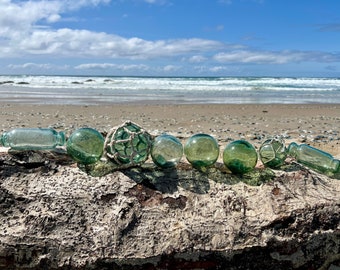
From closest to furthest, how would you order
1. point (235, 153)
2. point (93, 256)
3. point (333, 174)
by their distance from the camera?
1. point (93, 256)
2. point (235, 153)
3. point (333, 174)

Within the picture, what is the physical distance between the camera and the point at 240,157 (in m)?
2.11

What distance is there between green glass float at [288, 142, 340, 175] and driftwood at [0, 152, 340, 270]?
22cm

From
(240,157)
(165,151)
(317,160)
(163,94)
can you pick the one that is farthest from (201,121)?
(163,94)

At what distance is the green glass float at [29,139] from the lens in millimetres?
2100

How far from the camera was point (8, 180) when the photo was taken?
6.50ft

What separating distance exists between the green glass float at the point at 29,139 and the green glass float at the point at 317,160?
135 cm

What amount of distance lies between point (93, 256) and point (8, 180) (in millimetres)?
567

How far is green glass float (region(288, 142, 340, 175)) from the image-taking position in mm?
2312

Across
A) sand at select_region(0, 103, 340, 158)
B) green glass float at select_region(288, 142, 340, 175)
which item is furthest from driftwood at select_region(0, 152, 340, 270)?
sand at select_region(0, 103, 340, 158)

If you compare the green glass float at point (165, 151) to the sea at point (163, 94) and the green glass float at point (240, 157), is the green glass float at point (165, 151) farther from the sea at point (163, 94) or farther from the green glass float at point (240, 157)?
the sea at point (163, 94)

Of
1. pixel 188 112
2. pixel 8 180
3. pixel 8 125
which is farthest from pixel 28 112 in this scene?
pixel 8 180

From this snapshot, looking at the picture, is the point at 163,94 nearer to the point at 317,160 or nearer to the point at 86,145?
the point at 317,160

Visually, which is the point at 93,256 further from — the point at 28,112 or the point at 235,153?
the point at 28,112

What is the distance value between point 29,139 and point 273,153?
1272 mm
